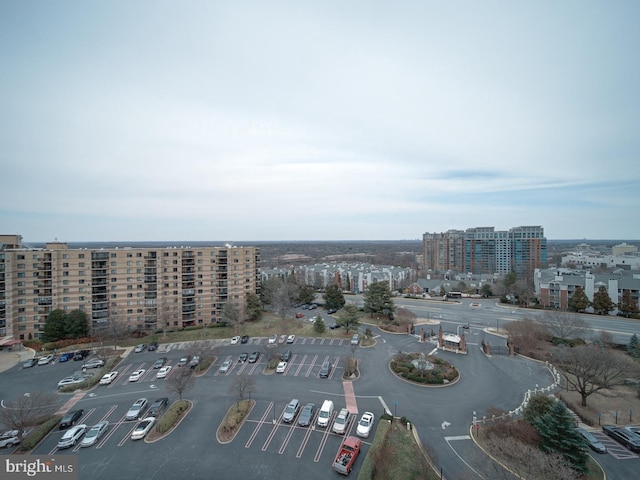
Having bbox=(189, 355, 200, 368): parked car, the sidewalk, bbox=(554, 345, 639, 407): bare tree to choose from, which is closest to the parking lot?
bbox=(189, 355, 200, 368): parked car

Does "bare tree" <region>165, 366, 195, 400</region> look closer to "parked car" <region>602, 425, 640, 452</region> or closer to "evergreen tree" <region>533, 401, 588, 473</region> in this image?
"evergreen tree" <region>533, 401, 588, 473</region>

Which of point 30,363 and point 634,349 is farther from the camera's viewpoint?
point 30,363

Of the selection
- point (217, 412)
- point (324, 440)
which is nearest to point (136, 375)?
point (217, 412)

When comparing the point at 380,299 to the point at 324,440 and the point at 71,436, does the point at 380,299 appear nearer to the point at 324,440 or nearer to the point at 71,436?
the point at 324,440

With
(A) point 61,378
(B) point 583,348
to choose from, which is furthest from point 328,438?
(A) point 61,378

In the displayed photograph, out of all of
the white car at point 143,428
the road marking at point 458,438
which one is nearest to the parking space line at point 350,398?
the road marking at point 458,438

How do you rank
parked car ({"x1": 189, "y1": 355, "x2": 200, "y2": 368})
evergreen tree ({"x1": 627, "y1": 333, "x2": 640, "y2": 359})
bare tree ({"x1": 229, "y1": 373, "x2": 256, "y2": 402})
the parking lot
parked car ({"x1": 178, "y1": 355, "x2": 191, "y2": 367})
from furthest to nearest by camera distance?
1. parked car ({"x1": 178, "y1": 355, "x2": 191, "y2": 367})
2. parked car ({"x1": 189, "y1": 355, "x2": 200, "y2": 368})
3. evergreen tree ({"x1": 627, "y1": 333, "x2": 640, "y2": 359})
4. bare tree ({"x1": 229, "y1": 373, "x2": 256, "y2": 402})
5. the parking lot

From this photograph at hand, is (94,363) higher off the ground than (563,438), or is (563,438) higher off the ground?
(563,438)
